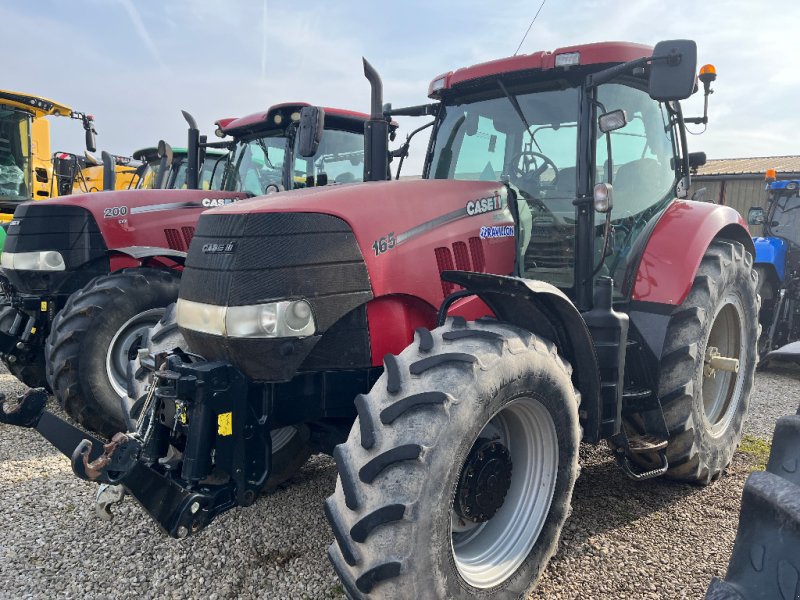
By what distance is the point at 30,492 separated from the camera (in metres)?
3.45

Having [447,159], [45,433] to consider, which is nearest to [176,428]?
[45,433]

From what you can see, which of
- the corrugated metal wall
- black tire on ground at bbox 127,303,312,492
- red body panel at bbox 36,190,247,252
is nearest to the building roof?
the corrugated metal wall

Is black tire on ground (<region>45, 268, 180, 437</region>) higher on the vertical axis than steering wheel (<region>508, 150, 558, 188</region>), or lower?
lower

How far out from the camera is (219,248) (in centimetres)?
231

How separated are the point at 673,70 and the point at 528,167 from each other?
2.74 feet

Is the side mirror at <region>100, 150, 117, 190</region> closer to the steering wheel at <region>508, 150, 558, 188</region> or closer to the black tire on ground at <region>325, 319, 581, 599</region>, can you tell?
the steering wheel at <region>508, 150, 558, 188</region>

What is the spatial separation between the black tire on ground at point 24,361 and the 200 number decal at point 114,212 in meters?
1.01

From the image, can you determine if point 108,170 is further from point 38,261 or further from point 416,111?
point 416,111

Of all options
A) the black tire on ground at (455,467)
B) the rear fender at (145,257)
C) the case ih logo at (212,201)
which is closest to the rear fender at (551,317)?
the black tire on ground at (455,467)

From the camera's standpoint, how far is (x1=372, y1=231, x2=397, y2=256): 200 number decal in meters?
2.40

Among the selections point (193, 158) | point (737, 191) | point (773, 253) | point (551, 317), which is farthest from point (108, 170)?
point (737, 191)

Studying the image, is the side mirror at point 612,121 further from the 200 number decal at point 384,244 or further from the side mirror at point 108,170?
the side mirror at point 108,170

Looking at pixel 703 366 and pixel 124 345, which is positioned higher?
pixel 703 366

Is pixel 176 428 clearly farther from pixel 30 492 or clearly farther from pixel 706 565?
pixel 706 565
